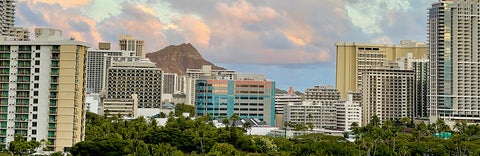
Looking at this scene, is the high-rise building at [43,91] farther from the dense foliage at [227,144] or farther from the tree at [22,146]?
the tree at [22,146]

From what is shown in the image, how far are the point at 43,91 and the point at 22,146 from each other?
1363 cm

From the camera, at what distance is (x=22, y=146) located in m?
99.6

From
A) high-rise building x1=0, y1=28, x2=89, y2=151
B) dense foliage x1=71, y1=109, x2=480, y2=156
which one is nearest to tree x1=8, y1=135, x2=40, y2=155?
dense foliage x1=71, y1=109, x2=480, y2=156

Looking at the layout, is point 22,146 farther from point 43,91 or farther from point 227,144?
point 227,144

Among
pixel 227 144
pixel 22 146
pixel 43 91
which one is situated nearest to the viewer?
pixel 22 146

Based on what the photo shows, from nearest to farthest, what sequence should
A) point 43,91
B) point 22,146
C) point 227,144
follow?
point 22,146
point 43,91
point 227,144

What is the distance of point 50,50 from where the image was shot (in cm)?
11156

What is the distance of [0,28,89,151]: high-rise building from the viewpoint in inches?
4311

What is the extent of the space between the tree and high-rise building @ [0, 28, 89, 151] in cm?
628

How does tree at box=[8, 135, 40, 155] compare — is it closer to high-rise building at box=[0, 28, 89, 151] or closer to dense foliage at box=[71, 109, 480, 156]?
dense foliage at box=[71, 109, 480, 156]

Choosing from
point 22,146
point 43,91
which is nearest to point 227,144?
point 43,91

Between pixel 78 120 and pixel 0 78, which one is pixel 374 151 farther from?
pixel 0 78

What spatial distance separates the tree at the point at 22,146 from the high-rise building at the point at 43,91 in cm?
628

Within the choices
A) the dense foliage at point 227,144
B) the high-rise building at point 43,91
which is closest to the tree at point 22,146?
the dense foliage at point 227,144
